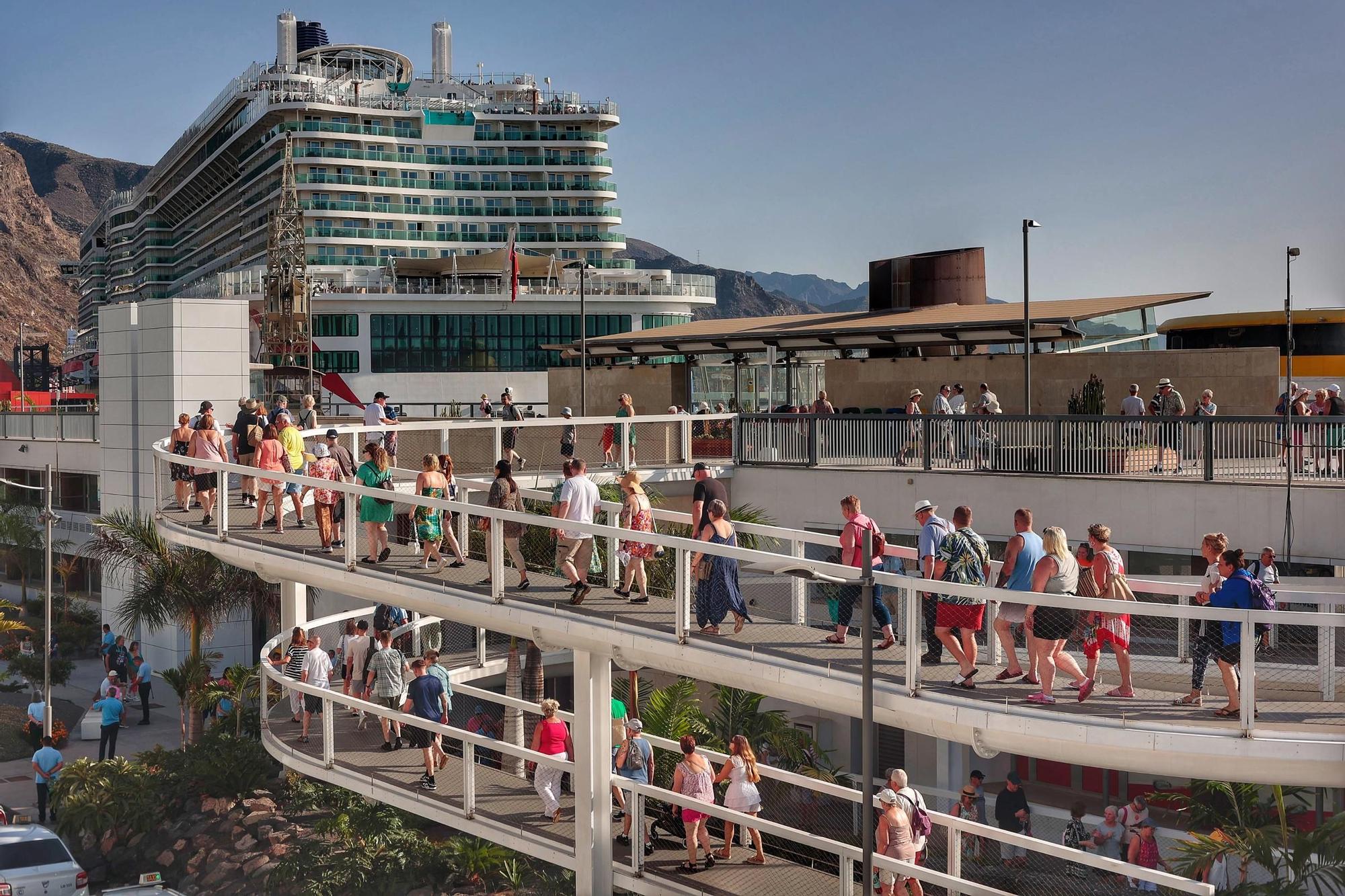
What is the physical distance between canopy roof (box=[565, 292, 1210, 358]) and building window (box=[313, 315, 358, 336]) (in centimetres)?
4924

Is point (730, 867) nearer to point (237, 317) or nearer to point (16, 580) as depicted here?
Result: point (237, 317)

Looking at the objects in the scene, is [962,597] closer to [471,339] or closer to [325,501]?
[325,501]

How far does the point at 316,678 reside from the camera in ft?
60.2

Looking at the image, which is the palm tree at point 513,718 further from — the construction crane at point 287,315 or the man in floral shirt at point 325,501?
the construction crane at point 287,315

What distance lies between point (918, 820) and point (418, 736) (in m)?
6.62

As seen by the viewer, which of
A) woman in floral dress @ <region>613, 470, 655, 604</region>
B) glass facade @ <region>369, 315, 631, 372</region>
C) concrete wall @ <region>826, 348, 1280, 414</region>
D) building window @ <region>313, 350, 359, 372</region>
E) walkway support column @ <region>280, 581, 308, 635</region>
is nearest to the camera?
woman in floral dress @ <region>613, 470, 655, 604</region>

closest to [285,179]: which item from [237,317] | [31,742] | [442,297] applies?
[442,297]

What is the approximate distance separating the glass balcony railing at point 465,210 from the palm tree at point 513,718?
71840 millimetres

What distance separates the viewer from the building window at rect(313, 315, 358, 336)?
82.8 m

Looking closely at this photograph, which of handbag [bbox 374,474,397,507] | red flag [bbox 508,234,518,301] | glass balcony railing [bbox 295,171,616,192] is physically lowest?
handbag [bbox 374,474,397,507]

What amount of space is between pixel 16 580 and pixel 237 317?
25.3 metres

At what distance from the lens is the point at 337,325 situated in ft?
273

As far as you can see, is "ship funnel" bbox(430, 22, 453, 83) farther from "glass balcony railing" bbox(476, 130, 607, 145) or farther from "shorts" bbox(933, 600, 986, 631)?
"shorts" bbox(933, 600, 986, 631)

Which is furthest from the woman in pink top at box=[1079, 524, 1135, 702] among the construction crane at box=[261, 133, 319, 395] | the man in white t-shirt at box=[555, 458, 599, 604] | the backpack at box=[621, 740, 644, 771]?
the construction crane at box=[261, 133, 319, 395]
